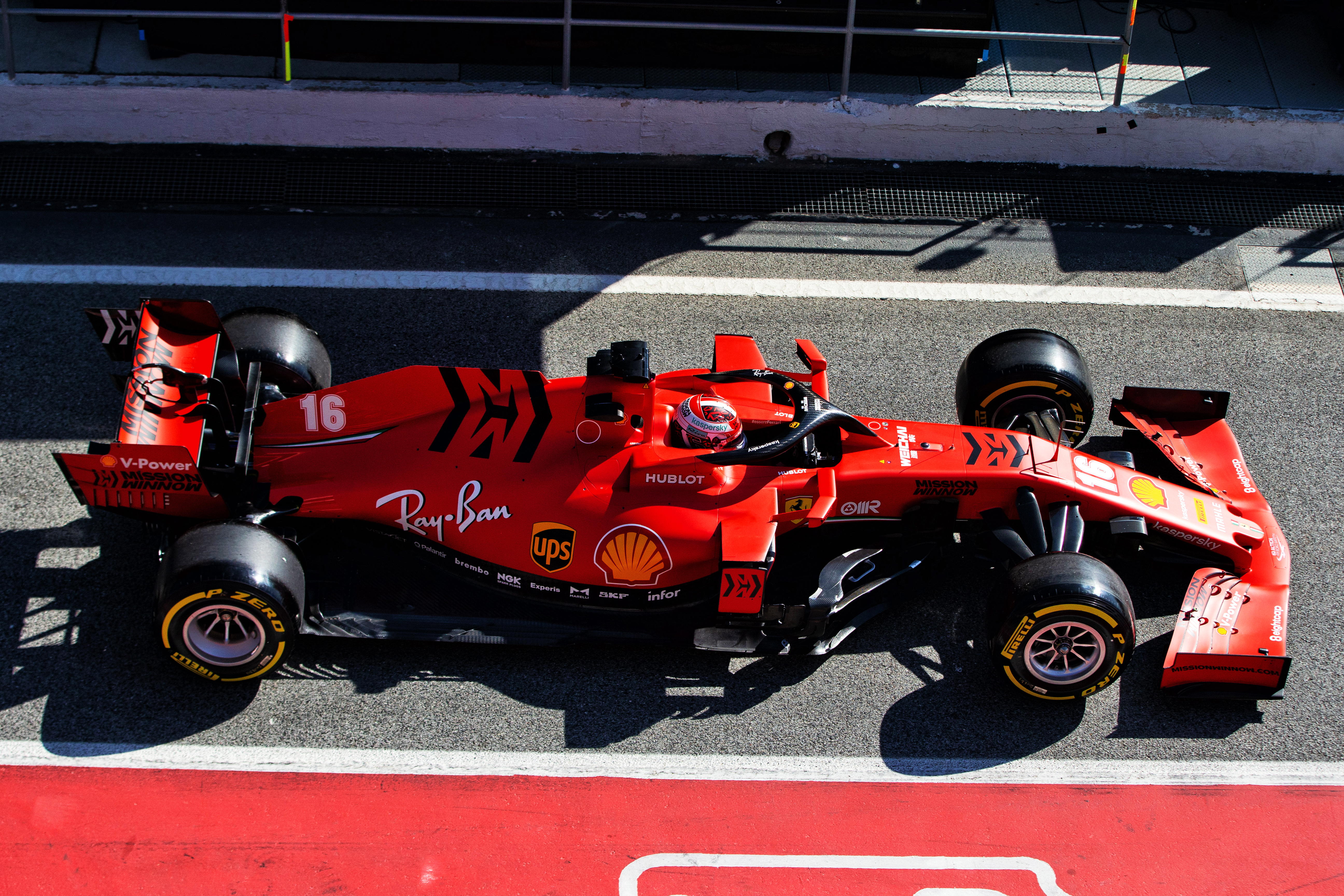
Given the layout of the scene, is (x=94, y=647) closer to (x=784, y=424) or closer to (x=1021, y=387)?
(x=784, y=424)

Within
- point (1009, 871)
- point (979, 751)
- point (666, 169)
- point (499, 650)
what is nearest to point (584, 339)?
point (666, 169)

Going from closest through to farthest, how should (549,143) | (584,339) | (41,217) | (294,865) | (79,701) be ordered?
(294,865) < (79,701) < (584,339) < (41,217) < (549,143)

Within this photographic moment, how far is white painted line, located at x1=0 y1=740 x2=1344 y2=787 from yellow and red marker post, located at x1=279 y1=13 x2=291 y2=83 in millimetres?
5448

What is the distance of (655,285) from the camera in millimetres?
8938

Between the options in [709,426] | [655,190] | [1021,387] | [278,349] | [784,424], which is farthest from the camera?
[655,190]

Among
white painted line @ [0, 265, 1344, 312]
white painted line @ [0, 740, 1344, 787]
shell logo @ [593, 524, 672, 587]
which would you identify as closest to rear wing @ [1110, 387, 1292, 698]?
white painted line @ [0, 740, 1344, 787]

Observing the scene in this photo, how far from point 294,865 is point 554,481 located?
217cm

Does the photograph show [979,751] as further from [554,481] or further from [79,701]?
[79,701]

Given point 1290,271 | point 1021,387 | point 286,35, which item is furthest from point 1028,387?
point 286,35

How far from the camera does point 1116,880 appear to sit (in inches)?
225

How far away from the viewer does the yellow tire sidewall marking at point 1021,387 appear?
725 centimetres

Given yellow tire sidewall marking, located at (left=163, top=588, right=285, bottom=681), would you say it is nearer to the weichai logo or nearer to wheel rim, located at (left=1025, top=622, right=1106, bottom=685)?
the weichai logo

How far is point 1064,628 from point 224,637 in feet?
13.6

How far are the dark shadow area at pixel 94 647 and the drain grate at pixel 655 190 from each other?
11.3 feet
